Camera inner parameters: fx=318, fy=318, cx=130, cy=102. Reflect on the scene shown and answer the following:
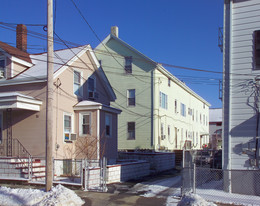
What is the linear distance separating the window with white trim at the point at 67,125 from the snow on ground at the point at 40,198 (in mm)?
6822

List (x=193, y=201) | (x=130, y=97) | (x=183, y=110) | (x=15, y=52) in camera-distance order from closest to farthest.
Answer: (x=193, y=201) < (x=15, y=52) < (x=130, y=97) < (x=183, y=110)

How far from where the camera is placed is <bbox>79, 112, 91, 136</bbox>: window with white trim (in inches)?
680

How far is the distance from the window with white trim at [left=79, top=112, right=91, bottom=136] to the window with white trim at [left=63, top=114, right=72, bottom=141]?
1.81 ft

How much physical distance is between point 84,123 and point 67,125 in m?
0.95

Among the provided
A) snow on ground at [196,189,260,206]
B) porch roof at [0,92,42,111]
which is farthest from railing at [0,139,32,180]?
snow on ground at [196,189,260,206]

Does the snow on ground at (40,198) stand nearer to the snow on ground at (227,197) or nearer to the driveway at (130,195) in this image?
the driveway at (130,195)

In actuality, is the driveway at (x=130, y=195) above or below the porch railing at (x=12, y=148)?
below

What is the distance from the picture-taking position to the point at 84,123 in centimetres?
1739

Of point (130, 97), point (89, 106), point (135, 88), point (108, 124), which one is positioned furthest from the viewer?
point (130, 97)

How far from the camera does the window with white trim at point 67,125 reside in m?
16.6

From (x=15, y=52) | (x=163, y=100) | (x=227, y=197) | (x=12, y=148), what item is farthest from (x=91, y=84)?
(x=227, y=197)

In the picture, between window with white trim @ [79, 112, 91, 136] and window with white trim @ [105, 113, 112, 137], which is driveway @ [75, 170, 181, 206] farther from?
window with white trim @ [105, 113, 112, 137]

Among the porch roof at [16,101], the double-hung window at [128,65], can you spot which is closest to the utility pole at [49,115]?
the porch roof at [16,101]

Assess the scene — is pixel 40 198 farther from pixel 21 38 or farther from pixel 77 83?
pixel 21 38
